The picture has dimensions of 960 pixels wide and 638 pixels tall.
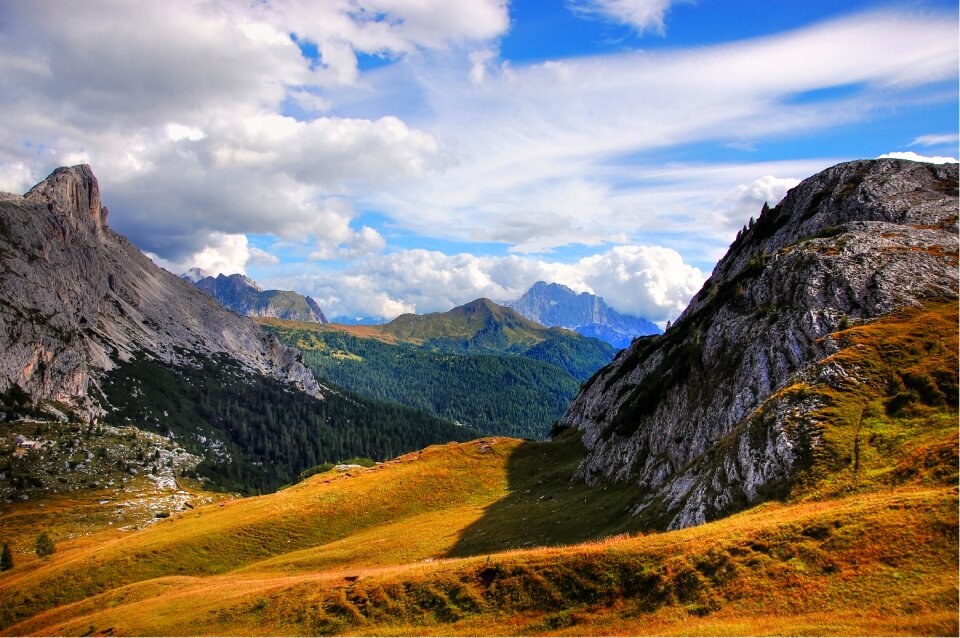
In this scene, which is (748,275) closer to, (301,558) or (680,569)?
(680,569)

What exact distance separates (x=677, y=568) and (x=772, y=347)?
120 feet

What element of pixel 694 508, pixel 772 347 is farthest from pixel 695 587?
pixel 772 347

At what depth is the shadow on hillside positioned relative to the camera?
171 ft

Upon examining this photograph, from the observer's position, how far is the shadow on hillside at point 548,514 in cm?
5216

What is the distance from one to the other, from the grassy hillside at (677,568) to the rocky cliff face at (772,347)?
2.60 meters

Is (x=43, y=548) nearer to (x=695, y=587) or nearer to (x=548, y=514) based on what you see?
(x=548, y=514)

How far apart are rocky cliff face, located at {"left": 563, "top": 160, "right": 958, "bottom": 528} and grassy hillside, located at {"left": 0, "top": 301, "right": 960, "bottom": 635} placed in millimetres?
2601

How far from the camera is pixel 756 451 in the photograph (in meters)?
37.3

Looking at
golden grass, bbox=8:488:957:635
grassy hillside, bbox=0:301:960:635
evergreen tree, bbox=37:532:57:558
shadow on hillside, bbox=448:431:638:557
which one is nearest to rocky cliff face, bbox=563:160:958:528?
grassy hillside, bbox=0:301:960:635

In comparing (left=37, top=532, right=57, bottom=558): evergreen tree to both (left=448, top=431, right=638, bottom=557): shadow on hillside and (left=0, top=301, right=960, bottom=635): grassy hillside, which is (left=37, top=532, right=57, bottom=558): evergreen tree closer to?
(left=0, top=301, right=960, bottom=635): grassy hillside

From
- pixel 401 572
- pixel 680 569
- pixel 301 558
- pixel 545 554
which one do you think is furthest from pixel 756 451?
pixel 301 558

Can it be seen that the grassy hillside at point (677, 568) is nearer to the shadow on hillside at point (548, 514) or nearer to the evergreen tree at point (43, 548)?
the shadow on hillside at point (548, 514)

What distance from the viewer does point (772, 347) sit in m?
53.4

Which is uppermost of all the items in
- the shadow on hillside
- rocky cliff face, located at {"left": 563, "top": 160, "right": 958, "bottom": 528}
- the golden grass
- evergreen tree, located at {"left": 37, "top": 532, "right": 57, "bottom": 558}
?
rocky cliff face, located at {"left": 563, "top": 160, "right": 958, "bottom": 528}
